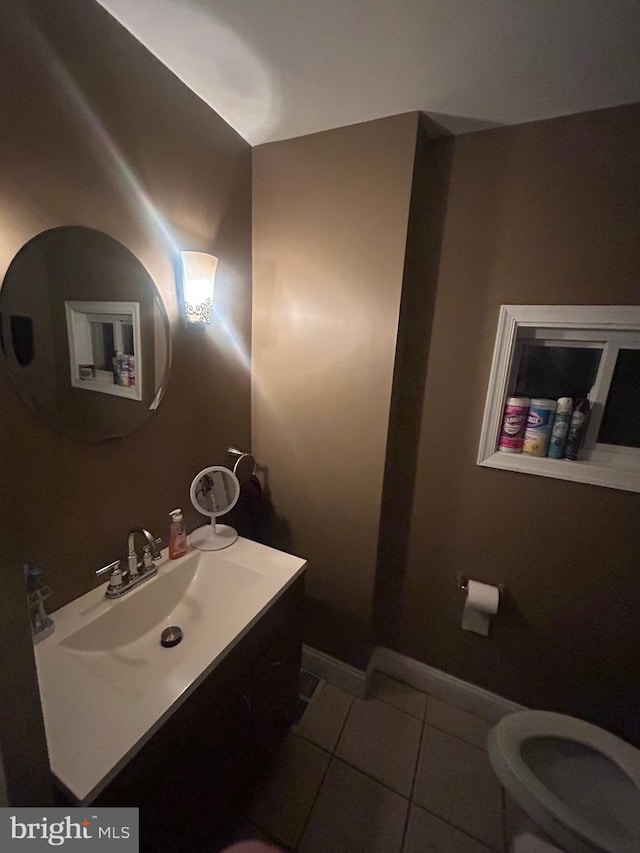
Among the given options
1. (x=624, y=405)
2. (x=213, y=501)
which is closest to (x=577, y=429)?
(x=624, y=405)

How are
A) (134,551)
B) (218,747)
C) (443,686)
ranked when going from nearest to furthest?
(218,747), (134,551), (443,686)

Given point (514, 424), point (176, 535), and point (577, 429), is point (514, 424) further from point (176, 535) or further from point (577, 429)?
point (176, 535)

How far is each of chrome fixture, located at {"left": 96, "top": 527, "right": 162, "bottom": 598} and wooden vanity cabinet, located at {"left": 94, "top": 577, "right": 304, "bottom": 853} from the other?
0.38 meters

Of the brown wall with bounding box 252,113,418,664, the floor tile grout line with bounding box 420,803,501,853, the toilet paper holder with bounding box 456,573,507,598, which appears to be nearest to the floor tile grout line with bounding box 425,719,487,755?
the floor tile grout line with bounding box 420,803,501,853

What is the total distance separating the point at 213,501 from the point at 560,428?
131 centimetres

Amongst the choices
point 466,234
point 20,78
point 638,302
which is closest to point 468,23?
point 466,234

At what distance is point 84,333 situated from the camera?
2.99 ft

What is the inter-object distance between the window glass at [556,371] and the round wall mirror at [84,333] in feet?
4.26

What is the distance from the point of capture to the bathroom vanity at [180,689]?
0.66 meters

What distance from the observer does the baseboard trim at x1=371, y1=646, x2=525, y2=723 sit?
58.6 inches

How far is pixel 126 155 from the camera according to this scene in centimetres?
94

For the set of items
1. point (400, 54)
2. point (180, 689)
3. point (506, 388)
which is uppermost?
point (400, 54)

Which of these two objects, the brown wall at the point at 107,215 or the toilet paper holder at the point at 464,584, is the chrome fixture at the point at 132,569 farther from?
the toilet paper holder at the point at 464,584

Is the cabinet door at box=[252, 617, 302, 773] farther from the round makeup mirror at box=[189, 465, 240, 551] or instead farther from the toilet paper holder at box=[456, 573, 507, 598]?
the toilet paper holder at box=[456, 573, 507, 598]
